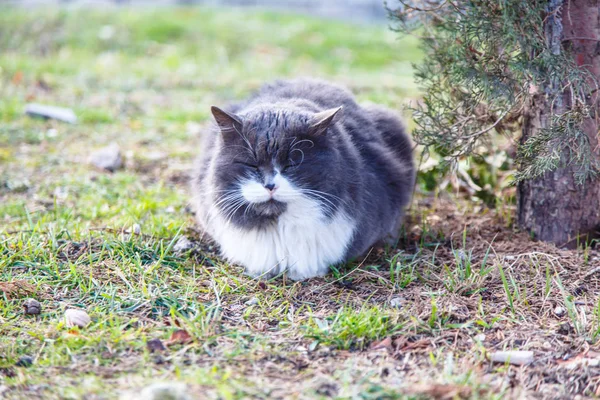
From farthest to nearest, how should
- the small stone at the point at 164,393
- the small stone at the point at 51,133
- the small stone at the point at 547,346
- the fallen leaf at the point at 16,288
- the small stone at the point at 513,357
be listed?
the small stone at the point at 51,133 < the fallen leaf at the point at 16,288 < the small stone at the point at 547,346 < the small stone at the point at 513,357 < the small stone at the point at 164,393

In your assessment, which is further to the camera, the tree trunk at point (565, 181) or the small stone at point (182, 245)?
the small stone at point (182, 245)

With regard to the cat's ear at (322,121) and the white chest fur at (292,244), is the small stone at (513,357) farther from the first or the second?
the cat's ear at (322,121)

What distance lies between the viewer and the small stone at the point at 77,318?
2895 mm

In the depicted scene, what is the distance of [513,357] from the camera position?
2.70m

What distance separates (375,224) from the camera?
3.66 m

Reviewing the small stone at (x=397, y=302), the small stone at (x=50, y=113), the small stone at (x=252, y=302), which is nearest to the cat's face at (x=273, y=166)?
the small stone at (x=252, y=302)

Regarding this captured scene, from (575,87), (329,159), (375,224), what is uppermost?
(575,87)

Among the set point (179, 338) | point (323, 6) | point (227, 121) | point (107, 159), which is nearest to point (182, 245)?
point (227, 121)

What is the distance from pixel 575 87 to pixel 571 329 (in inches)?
48.3

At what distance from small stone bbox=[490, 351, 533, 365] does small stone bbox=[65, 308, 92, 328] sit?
1.79 m

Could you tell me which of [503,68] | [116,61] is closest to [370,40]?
[116,61]

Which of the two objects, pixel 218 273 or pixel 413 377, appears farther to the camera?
pixel 218 273

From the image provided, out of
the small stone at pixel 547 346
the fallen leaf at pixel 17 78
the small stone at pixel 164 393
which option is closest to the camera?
the small stone at pixel 164 393

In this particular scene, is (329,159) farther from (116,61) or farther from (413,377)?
(116,61)
